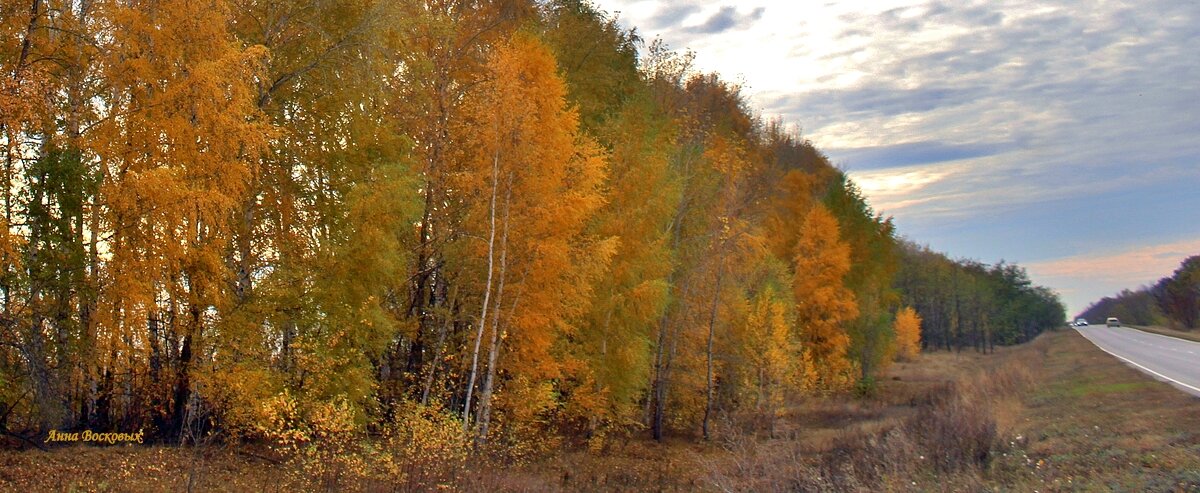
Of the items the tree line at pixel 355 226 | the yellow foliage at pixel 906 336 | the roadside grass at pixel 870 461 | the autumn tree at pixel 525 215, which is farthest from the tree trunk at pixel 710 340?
the yellow foliage at pixel 906 336

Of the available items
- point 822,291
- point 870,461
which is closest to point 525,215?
point 870,461

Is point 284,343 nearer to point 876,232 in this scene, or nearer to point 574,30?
point 574,30

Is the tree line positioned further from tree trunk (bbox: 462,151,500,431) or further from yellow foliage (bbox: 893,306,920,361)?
yellow foliage (bbox: 893,306,920,361)

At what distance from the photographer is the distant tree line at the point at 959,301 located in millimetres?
93750

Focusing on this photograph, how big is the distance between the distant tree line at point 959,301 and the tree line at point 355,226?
2245 inches

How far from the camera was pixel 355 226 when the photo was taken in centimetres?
1486

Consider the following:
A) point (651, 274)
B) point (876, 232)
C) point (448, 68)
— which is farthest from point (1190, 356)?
point (448, 68)

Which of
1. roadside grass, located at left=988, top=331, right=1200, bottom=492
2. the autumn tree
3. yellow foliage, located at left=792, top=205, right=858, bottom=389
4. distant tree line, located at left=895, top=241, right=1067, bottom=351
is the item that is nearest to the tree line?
the autumn tree

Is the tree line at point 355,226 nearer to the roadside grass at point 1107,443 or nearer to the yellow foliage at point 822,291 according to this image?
the roadside grass at point 1107,443

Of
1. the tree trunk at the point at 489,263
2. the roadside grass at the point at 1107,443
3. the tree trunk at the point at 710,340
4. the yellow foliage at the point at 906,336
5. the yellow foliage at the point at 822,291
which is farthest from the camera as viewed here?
the yellow foliage at the point at 906,336

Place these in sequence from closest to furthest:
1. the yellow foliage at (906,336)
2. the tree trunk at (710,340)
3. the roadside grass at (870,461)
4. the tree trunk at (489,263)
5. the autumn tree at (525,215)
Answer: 1. the roadside grass at (870,461)
2. the tree trunk at (489,263)
3. the autumn tree at (525,215)
4. the tree trunk at (710,340)
5. the yellow foliage at (906,336)

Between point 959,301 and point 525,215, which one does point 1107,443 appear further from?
point 959,301

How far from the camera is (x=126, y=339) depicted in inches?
467

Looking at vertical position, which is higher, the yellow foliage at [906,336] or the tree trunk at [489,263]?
the tree trunk at [489,263]
